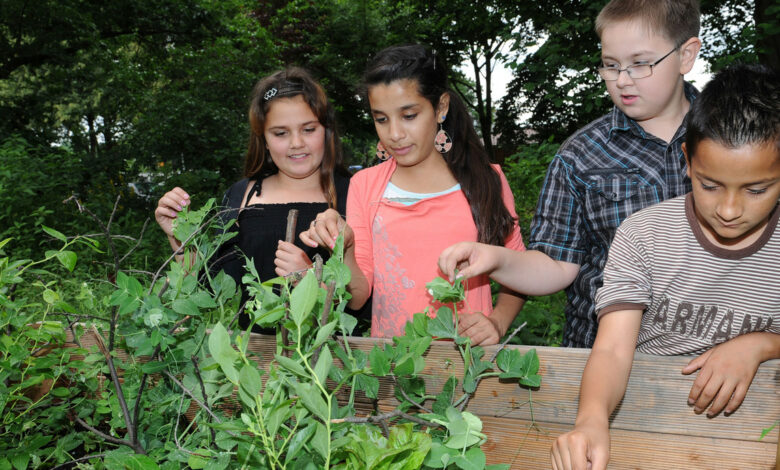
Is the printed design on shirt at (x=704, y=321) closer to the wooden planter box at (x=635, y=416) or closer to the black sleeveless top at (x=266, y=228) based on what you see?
the wooden planter box at (x=635, y=416)

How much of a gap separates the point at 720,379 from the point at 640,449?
0.20 metres

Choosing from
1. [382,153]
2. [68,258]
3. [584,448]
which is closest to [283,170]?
[382,153]

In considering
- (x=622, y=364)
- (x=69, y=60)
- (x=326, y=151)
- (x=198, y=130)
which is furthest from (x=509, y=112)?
(x=622, y=364)

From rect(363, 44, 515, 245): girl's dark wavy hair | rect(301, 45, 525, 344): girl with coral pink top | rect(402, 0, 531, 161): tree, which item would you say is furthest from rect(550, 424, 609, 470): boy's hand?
rect(402, 0, 531, 161): tree

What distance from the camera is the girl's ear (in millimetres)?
2491

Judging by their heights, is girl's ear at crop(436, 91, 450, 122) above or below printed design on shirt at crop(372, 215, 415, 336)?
above

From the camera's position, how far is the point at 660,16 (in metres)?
1.89

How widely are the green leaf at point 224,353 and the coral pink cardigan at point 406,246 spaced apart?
1.50 meters

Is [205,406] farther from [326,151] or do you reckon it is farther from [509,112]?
[509,112]

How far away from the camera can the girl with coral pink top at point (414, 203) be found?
2.33m

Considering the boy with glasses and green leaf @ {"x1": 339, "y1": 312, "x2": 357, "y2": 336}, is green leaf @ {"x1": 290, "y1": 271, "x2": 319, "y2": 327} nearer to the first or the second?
green leaf @ {"x1": 339, "y1": 312, "x2": 357, "y2": 336}

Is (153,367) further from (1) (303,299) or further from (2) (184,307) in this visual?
(1) (303,299)

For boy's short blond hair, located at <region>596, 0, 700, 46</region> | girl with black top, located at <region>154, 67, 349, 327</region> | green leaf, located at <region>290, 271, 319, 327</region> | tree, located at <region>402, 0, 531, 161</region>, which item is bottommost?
green leaf, located at <region>290, 271, 319, 327</region>

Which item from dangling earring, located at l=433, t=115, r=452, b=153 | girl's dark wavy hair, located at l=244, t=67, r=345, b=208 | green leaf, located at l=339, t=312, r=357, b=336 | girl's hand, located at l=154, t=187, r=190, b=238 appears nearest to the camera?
green leaf, located at l=339, t=312, r=357, b=336
